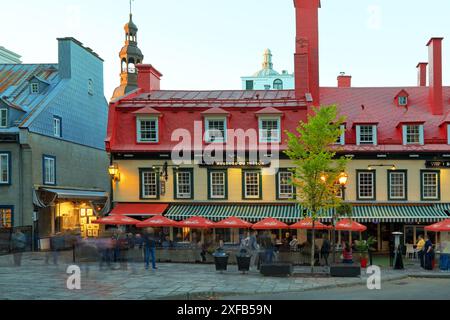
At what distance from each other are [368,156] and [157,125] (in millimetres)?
12054

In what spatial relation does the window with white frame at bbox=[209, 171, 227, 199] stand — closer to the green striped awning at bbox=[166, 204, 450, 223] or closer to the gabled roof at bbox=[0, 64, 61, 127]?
the green striped awning at bbox=[166, 204, 450, 223]

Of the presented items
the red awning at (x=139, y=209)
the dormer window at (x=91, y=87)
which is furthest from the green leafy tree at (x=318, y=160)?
the dormer window at (x=91, y=87)

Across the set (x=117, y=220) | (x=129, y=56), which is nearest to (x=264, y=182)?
(x=117, y=220)

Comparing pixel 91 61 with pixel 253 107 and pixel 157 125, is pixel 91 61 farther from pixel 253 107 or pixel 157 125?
pixel 253 107

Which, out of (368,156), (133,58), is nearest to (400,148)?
(368,156)

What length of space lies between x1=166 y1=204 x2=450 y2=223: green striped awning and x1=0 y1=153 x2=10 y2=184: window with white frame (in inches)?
382

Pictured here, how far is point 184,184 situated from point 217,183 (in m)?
1.86

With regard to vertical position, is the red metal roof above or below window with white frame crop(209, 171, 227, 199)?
above

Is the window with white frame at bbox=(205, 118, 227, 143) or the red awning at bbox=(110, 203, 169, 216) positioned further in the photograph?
the window with white frame at bbox=(205, 118, 227, 143)

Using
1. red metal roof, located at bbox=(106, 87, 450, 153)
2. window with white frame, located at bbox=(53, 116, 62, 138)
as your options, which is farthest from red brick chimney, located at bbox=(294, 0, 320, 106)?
window with white frame, located at bbox=(53, 116, 62, 138)

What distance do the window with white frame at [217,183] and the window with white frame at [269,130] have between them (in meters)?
3.04

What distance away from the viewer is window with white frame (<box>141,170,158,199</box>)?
32.7 m

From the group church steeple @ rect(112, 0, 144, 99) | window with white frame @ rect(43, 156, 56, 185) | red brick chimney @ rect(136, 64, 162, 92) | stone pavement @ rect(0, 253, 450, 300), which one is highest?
church steeple @ rect(112, 0, 144, 99)

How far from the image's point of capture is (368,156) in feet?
105
